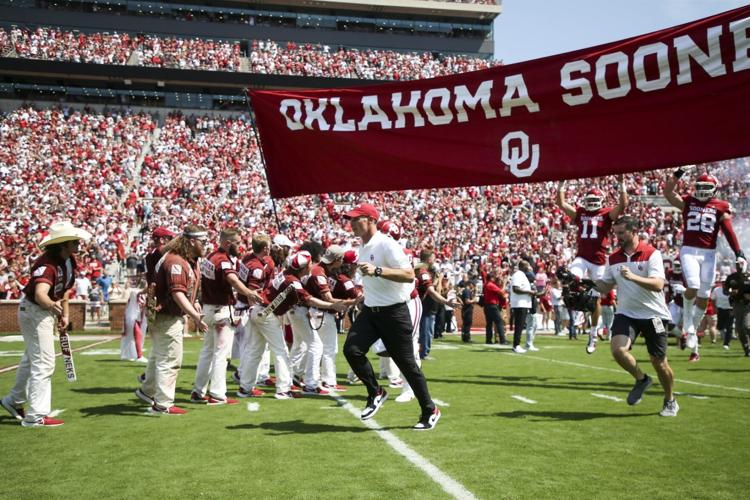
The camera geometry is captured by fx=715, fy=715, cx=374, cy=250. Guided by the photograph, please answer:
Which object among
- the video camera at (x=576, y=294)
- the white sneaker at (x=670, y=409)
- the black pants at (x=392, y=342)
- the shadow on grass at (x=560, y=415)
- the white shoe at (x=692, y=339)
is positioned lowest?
the shadow on grass at (x=560, y=415)

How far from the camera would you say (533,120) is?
794cm

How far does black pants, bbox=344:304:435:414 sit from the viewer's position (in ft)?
21.8

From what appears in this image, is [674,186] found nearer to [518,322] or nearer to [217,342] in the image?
[217,342]

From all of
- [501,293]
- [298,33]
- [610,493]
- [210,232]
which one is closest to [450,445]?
[610,493]

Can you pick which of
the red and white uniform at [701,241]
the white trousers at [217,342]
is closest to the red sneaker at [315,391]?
the white trousers at [217,342]

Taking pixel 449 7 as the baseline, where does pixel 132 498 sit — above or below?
below

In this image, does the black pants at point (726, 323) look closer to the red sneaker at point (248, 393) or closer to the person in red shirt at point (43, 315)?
the red sneaker at point (248, 393)

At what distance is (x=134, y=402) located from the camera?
8797mm

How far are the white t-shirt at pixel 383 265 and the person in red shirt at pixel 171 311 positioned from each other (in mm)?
1973

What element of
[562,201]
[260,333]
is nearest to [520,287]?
[562,201]

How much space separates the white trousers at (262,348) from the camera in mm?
8773

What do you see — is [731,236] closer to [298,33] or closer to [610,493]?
[610,493]

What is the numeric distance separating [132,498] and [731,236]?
29.3 feet

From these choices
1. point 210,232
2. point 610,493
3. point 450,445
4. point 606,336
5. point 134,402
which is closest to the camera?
point 610,493
